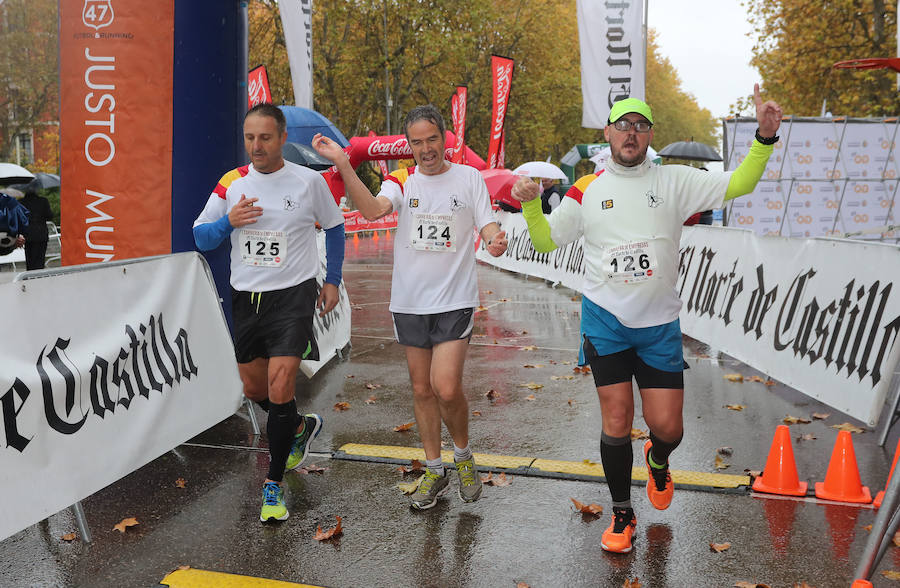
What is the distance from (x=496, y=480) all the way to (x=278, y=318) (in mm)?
1586

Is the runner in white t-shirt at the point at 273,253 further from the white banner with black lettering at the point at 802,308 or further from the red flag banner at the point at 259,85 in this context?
the red flag banner at the point at 259,85

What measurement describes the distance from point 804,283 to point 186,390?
494cm

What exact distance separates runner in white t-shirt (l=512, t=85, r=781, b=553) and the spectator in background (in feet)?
38.1

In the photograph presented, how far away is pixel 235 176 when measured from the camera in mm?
5078

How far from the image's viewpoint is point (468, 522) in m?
4.63

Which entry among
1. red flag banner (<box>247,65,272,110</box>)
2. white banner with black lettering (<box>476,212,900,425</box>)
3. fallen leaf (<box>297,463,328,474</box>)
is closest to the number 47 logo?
fallen leaf (<box>297,463,328,474</box>)

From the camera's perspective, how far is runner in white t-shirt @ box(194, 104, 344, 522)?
15.9 ft

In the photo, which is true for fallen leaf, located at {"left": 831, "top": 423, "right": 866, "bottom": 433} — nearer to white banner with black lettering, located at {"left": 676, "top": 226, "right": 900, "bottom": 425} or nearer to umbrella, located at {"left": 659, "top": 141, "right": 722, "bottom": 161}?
white banner with black lettering, located at {"left": 676, "top": 226, "right": 900, "bottom": 425}

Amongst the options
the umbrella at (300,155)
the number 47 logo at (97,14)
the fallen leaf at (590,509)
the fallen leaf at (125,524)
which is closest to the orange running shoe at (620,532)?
the fallen leaf at (590,509)

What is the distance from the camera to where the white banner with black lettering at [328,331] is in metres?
8.28

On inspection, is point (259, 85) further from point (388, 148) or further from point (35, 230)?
point (35, 230)

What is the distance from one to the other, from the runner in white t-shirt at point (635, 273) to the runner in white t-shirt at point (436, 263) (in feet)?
1.69

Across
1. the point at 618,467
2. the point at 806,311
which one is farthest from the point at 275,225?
the point at 806,311

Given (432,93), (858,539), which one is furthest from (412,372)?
(432,93)
